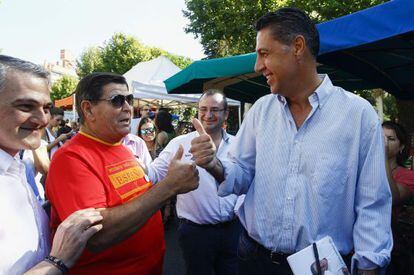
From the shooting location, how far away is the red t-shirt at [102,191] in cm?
158

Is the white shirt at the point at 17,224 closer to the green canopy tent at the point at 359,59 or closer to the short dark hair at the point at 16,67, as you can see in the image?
the short dark hair at the point at 16,67

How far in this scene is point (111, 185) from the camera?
179 cm

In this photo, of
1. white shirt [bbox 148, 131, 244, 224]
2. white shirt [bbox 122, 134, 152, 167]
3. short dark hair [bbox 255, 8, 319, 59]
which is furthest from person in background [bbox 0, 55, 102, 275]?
white shirt [bbox 122, 134, 152, 167]

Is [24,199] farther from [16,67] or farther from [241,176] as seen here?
[241,176]

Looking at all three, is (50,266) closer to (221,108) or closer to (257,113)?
(257,113)

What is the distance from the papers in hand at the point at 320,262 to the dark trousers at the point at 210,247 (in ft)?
5.15

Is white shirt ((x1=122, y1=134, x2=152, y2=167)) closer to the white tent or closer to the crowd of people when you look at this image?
the crowd of people

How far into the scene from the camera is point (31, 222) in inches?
53.9

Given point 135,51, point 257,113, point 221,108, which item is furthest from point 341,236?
point 135,51

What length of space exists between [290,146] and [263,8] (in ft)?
47.6

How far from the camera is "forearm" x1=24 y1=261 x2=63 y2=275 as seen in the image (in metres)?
1.21

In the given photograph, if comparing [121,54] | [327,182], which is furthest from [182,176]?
[121,54]

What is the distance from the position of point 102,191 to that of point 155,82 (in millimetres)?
9107

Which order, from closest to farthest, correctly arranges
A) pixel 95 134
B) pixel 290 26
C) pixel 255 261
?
pixel 290 26 → pixel 255 261 → pixel 95 134
